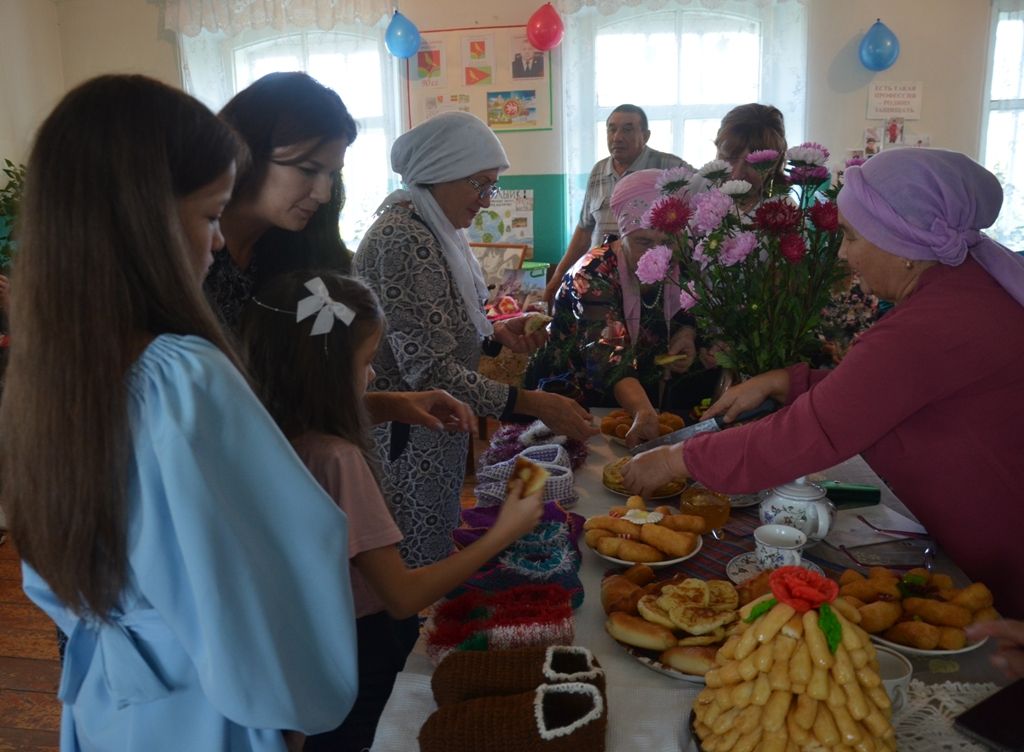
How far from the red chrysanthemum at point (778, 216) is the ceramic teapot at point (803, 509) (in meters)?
0.44

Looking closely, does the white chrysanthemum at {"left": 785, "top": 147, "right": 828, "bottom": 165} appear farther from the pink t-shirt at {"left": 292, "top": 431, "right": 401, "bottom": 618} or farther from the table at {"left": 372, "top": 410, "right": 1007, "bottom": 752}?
the pink t-shirt at {"left": 292, "top": 431, "right": 401, "bottom": 618}

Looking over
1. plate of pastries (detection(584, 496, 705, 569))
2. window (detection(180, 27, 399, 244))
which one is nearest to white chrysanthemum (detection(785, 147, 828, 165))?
plate of pastries (detection(584, 496, 705, 569))

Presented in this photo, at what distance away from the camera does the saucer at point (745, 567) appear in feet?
4.28

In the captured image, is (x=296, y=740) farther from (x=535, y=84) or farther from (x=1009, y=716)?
(x=535, y=84)

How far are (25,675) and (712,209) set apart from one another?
265 centimetres

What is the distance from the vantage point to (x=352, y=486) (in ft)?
3.99

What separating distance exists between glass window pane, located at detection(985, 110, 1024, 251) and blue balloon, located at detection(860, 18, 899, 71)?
0.83 metres

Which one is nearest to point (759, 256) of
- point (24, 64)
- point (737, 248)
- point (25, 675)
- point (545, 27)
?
point (737, 248)

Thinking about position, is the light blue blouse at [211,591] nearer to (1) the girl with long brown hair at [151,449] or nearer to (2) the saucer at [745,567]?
(1) the girl with long brown hair at [151,449]

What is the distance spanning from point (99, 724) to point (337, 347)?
611mm

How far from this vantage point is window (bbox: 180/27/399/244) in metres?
5.68

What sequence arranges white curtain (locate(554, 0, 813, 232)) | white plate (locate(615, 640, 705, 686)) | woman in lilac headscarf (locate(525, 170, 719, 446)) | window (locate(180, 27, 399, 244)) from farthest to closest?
window (locate(180, 27, 399, 244))
white curtain (locate(554, 0, 813, 232))
woman in lilac headscarf (locate(525, 170, 719, 446))
white plate (locate(615, 640, 705, 686))

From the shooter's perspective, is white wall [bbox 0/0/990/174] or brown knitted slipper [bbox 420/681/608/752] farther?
white wall [bbox 0/0/990/174]

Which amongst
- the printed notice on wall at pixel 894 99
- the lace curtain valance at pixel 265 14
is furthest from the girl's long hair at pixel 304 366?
the printed notice on wall at pixel 894 99
